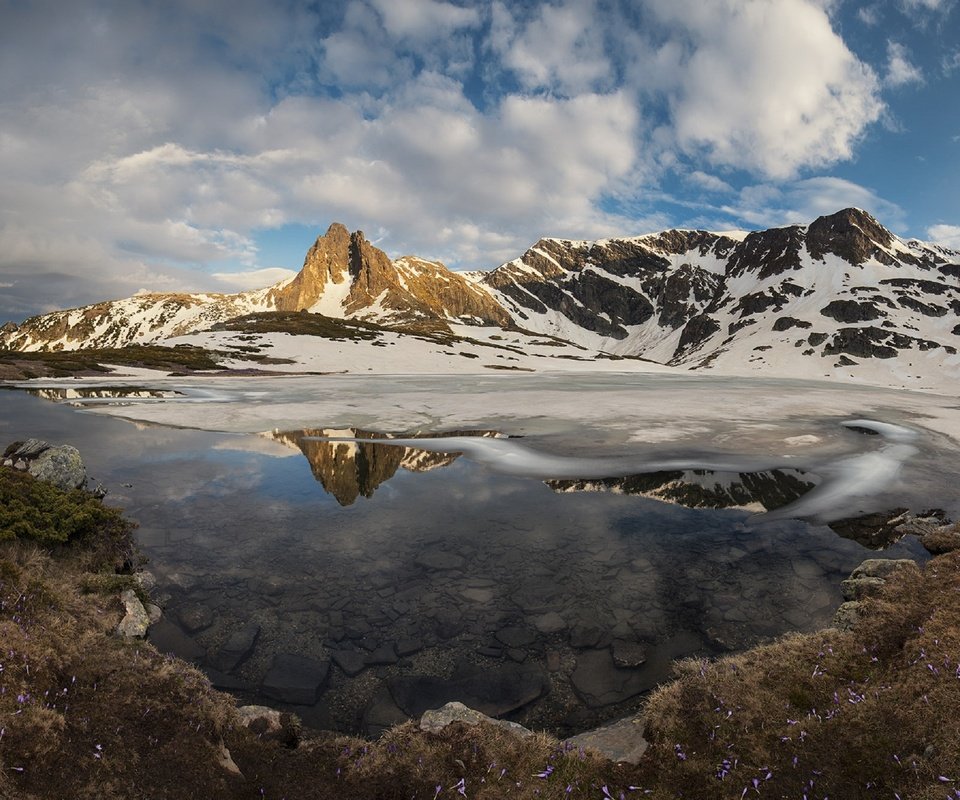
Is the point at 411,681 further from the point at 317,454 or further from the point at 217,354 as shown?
the point at 217,354

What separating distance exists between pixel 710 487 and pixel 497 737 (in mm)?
14595

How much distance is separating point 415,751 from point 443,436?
22.6 meters

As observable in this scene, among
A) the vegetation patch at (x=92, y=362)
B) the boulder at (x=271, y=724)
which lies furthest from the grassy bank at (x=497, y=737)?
the vegetation patch at (x=92, y=362)

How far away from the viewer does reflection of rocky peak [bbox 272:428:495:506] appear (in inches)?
724

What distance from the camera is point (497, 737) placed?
21.1 feet

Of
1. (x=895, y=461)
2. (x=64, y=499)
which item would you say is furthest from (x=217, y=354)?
(x=895, y=461)

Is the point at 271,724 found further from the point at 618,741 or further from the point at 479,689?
the point at 618,741

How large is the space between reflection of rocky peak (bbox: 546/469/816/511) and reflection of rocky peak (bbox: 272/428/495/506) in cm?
653

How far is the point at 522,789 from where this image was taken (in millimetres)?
5496

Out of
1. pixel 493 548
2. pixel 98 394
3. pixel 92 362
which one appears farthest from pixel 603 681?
pixel 92 362

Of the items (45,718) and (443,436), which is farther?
(443,436)

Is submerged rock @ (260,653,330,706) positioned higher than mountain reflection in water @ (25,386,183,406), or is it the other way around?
mountain reflection in water @ (25,386,183,406)

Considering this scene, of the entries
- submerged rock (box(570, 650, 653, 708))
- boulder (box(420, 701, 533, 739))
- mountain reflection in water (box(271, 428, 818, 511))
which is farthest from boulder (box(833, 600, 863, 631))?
mountain reflection in water (box(271, 428, 818, 511))

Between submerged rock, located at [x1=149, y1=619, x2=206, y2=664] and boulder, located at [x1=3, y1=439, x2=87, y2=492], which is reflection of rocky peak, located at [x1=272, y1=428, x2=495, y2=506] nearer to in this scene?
submerged rock, located at [x1=149, y1=619, x2=206, y2=664]
